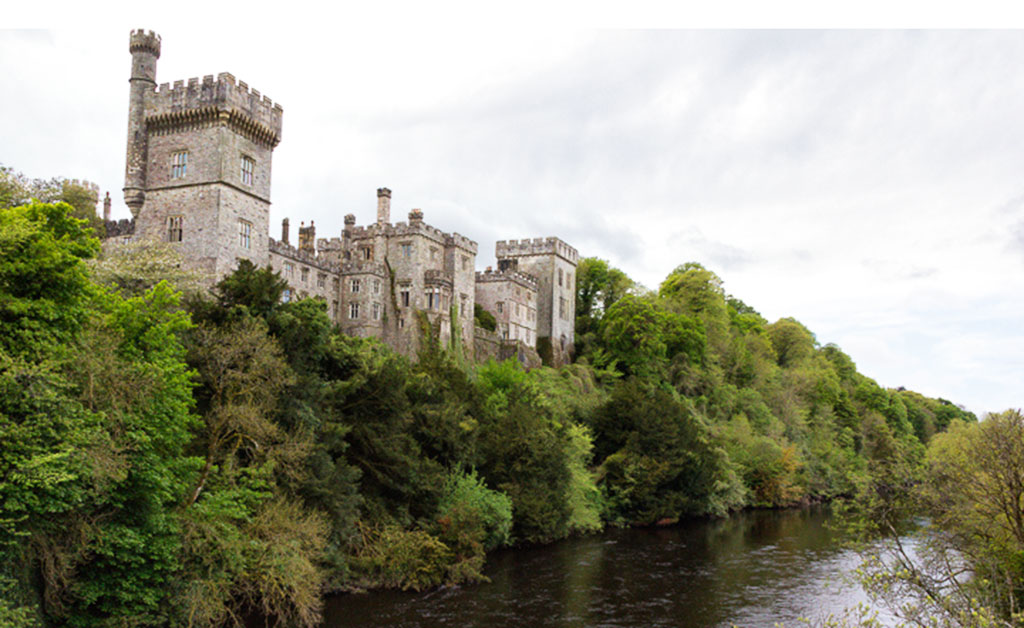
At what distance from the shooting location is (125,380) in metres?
19.5

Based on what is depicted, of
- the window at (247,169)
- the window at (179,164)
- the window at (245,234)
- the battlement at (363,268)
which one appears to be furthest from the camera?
the battlement at (363,268)

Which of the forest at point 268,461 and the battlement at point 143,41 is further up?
the battlement at point 143,41

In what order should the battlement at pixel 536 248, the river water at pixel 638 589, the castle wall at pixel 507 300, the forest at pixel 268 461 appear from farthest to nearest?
1. the battlement at pixel 536 248
2. the castle wall at pixel 507 300
3. the river water at pixel 638 589
4. the forest at pixel 268 461

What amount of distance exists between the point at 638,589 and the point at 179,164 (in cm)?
2849

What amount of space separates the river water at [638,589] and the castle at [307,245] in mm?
18543

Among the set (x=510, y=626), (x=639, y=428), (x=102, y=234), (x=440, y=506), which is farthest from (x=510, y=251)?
(x=510, y=626)

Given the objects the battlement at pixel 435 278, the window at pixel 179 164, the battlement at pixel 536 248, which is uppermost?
the battlement at pixel 536 248

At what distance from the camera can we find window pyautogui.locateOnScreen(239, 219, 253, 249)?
3909 cm

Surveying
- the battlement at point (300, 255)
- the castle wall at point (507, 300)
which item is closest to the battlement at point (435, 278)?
the battlement at point (300, 255)

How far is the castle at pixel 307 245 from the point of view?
126 ft

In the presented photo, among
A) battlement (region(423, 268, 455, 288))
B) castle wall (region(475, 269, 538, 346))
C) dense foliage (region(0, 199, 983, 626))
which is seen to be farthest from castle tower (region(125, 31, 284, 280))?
castle wall (region(475, 269, 538, 346))

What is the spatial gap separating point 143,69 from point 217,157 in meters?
7.41

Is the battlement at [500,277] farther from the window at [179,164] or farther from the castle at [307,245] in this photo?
the window at [179,164]

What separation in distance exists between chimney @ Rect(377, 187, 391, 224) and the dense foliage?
15.4 metres
